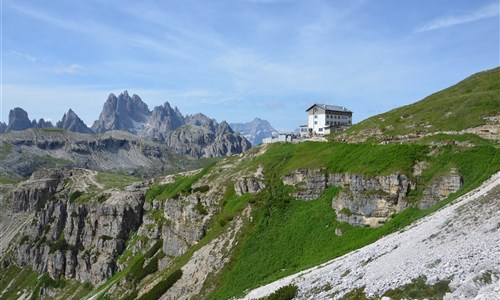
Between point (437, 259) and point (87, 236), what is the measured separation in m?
158

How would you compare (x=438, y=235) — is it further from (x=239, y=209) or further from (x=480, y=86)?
(x=480, y=86)

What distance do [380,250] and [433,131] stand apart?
41.5 m

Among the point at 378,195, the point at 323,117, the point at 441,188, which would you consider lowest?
the point at 378,195

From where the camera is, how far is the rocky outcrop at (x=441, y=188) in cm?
5862

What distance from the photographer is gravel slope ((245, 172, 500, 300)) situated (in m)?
27.3

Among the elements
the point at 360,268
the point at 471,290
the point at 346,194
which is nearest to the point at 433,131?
the point at 346,194

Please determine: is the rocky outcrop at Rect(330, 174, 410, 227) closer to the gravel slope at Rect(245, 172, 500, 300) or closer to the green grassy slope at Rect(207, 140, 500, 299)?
the green grassy slope at Rect(207, 140, 500, 299)

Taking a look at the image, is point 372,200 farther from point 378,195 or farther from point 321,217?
point 321,217

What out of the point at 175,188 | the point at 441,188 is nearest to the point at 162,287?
the point at 441,188

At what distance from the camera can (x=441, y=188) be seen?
59.7 m

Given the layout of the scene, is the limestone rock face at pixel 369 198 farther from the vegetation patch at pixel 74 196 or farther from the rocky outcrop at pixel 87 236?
the vegetation patch at pixel 74 196

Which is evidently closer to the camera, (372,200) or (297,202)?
(372,200)

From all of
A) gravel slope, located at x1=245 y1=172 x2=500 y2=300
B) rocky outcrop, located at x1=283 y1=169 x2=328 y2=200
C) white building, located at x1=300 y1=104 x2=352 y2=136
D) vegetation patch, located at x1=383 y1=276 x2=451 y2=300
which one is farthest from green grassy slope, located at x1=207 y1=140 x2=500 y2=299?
white building, located at x1=300 y1=104 x2=352 y2=136

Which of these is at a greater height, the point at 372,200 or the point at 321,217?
the point at 372,200
